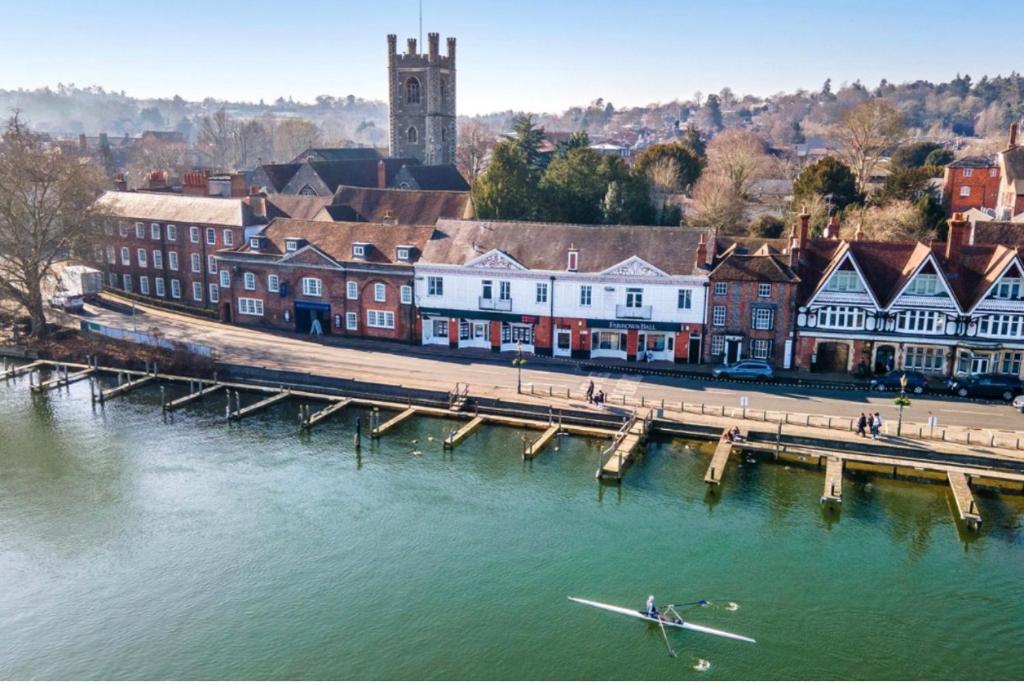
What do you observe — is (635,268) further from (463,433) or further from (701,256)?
(463,433)

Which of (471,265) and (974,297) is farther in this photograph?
(471,265)

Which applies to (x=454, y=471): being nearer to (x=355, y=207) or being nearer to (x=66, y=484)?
(x=66, y=484)

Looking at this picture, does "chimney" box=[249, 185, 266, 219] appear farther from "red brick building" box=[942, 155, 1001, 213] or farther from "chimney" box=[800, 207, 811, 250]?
"red brick building" box=[942, 155, 1001, 213]

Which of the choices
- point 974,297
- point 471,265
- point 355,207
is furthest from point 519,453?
point 355,207

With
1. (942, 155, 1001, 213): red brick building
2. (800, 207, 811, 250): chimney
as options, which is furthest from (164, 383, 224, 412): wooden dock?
(942, 155, 1001, 213): red brick building

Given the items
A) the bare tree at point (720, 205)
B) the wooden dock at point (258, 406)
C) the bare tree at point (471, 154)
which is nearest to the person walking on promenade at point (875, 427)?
the wooden dock at point (258, 406)
